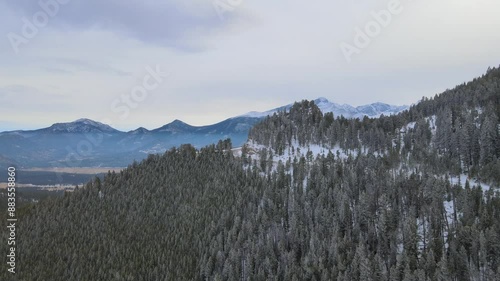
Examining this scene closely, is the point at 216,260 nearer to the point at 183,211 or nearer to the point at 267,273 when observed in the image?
the point at 267,273

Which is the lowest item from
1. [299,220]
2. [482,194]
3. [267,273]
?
[267,273]

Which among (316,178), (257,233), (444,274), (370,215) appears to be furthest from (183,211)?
(444,274)

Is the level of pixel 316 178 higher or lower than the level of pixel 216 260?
higher

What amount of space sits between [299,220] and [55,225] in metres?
117

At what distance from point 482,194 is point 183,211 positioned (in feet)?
461

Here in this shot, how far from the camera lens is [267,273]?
14412 cm

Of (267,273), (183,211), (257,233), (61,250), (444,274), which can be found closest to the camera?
(444,274)

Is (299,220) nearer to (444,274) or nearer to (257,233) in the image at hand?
(257,233)

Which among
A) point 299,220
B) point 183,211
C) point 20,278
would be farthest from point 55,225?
point 299,220

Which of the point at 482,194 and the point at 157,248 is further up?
the point at 482,194

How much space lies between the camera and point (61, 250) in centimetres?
15525

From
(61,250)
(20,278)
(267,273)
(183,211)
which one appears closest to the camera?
(20,278)

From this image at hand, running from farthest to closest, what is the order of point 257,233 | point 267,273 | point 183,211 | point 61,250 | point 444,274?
1. point 183,211
2. point 257,233
3. point 61,250
4. point 267,273
5. point 444,274

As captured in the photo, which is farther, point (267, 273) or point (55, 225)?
point (55, 225)
